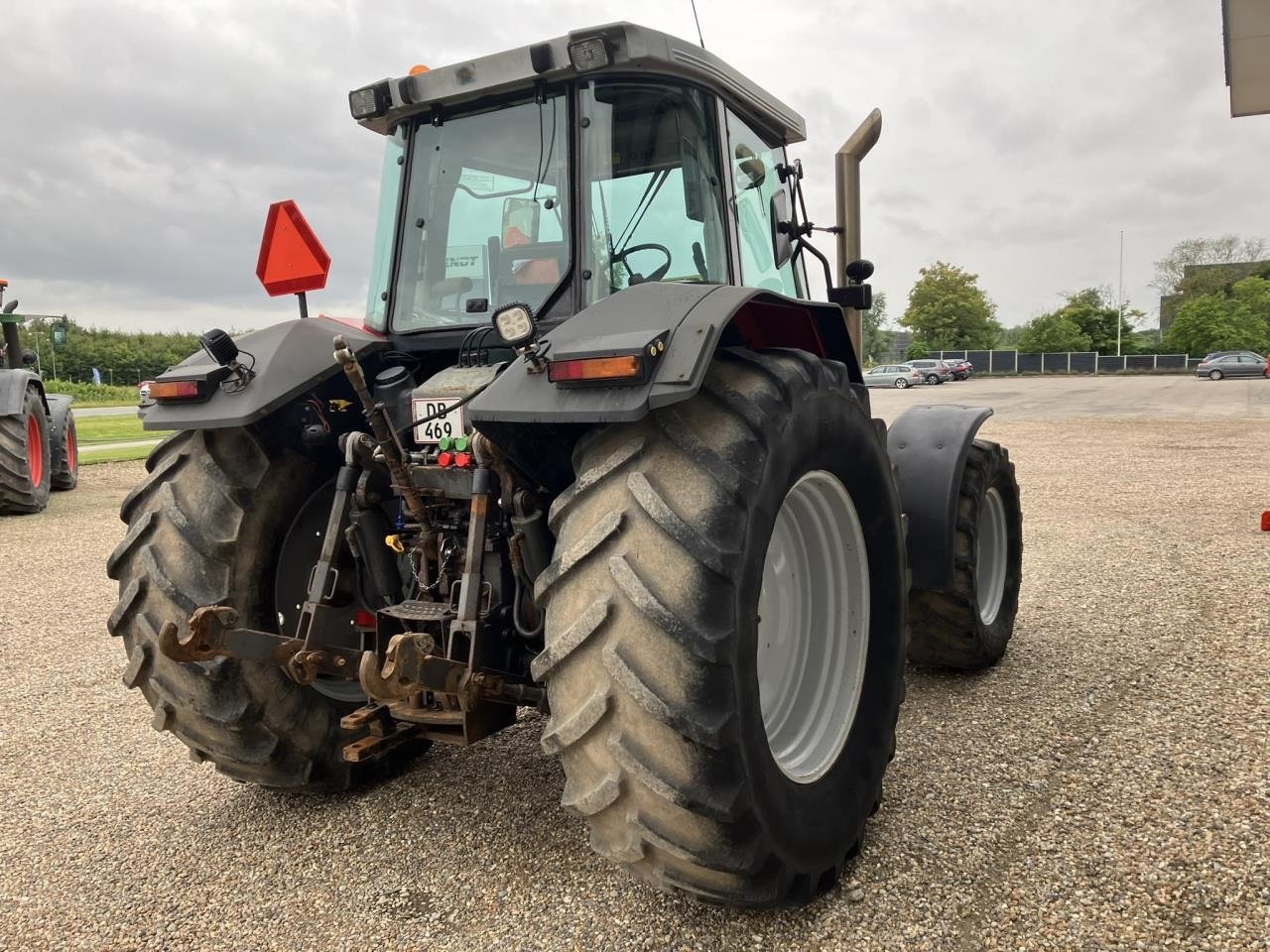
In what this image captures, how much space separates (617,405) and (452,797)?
5.54 feet

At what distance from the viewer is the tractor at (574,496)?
193 centimetres

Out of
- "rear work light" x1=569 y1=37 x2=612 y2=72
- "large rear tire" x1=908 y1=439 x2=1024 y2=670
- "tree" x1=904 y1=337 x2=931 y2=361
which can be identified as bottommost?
"large rear tire" x1=908 y1=439 x2=1024 y2=670

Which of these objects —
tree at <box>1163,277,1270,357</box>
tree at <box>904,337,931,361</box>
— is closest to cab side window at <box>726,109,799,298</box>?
tree at <box>1163,277,1270,357</box>

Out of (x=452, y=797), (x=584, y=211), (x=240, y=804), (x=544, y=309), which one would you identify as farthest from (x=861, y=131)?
(x=240, y=804)

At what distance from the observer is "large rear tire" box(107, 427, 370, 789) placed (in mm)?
2627

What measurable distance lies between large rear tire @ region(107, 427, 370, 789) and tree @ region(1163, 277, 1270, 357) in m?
59.2

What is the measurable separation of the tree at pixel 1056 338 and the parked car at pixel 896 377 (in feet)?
54.4

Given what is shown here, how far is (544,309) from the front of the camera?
280 centimetres

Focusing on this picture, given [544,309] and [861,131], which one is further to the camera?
[861,131]

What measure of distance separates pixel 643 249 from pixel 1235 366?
44.3 meters

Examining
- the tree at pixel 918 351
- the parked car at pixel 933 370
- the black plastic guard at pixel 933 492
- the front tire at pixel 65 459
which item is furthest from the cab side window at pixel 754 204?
the tree at pixel 918 351

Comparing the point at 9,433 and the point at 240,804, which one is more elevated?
the point at 9,433

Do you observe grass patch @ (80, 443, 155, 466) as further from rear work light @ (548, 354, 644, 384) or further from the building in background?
the building in background

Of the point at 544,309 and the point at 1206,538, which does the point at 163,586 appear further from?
the point at 1206,538
